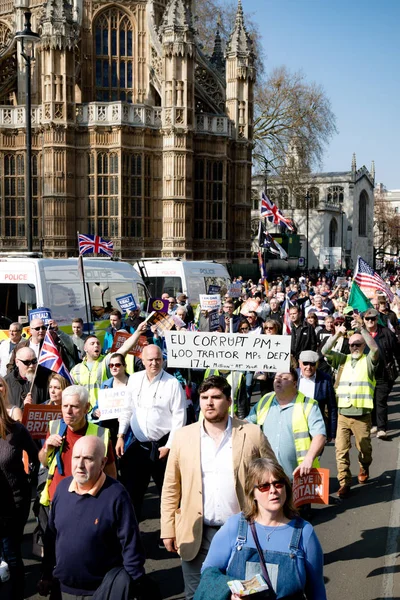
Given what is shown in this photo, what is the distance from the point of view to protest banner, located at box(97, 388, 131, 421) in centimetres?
666

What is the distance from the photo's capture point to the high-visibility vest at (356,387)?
26.8ft

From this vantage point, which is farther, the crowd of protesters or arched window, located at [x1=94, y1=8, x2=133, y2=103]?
arched window, located at [x1=94, y1=8, x2=133, y2=103]

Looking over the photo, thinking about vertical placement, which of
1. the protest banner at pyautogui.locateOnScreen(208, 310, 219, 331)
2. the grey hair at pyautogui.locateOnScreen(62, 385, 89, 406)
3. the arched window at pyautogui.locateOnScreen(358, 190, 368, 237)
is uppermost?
the arched window at pyautogui.locateOnScreen(358, 190, 368, 237)

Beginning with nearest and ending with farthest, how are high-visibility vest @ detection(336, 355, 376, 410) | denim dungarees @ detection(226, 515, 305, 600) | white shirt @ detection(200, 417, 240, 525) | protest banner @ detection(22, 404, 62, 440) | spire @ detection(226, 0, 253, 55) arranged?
denim dungarees @ detection(226, 515, 305, 600)
white shirt @ detection(200, 417, 240, 525)
protest banner @ detection(22, 404, 62, 440)
high-visibility vest @ detection(336, 355, 376, 410)
spire @ detection(226, 0, 253, 55)

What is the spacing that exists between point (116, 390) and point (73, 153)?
2498 centimetres

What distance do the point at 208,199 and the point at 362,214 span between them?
52.8 meters

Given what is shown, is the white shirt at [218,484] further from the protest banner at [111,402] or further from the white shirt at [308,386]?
the white shirt at [308,386]

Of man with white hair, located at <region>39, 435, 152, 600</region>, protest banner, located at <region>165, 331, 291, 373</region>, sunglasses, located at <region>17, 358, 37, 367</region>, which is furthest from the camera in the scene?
sunglasses, located at <region>17, 358, 37, 367</region>

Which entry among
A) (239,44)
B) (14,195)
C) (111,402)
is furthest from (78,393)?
(239,44)

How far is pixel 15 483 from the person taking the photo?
5.17 m

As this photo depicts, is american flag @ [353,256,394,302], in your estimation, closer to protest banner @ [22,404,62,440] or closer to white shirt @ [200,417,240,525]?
protest banner @ [22,404,62,440]

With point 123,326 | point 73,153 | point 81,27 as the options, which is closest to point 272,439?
point 123,326

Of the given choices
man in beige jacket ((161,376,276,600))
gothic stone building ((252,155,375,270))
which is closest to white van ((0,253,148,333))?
man in beige jacket ((161,376,276,600))

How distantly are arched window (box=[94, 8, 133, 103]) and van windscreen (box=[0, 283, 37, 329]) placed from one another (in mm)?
21699
